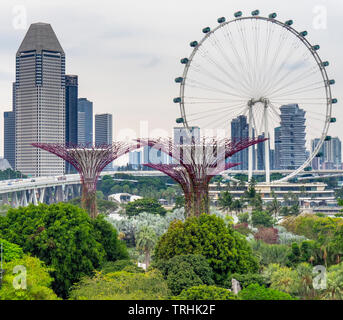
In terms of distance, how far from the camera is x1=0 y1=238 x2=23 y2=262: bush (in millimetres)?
18759

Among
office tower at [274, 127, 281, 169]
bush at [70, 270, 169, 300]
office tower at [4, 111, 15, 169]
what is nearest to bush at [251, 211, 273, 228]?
bush at [70, 270, 169, 300]

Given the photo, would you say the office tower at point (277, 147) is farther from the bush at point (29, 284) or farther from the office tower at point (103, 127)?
the bush at point (29, 284)

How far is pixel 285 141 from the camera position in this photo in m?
149

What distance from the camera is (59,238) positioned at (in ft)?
68.9

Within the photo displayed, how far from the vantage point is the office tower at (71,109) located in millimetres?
153625

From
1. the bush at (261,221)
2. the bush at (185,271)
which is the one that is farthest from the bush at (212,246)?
the bush at (261,221)

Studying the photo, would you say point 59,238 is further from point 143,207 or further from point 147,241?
point 143,207

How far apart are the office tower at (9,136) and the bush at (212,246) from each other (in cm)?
13596

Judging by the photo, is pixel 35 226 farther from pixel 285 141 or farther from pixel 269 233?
pixel 285 141

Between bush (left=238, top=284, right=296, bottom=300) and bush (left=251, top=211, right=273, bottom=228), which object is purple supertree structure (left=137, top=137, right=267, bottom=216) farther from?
bush (left=251, top=211, right=273, bottom=228)

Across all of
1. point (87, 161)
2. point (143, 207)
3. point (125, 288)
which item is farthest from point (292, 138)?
point (125, 288)

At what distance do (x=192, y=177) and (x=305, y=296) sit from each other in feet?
34.9

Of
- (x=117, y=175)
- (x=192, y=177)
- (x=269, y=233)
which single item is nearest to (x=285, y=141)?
(x=117, y=175)

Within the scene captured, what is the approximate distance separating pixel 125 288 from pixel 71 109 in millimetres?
142436
